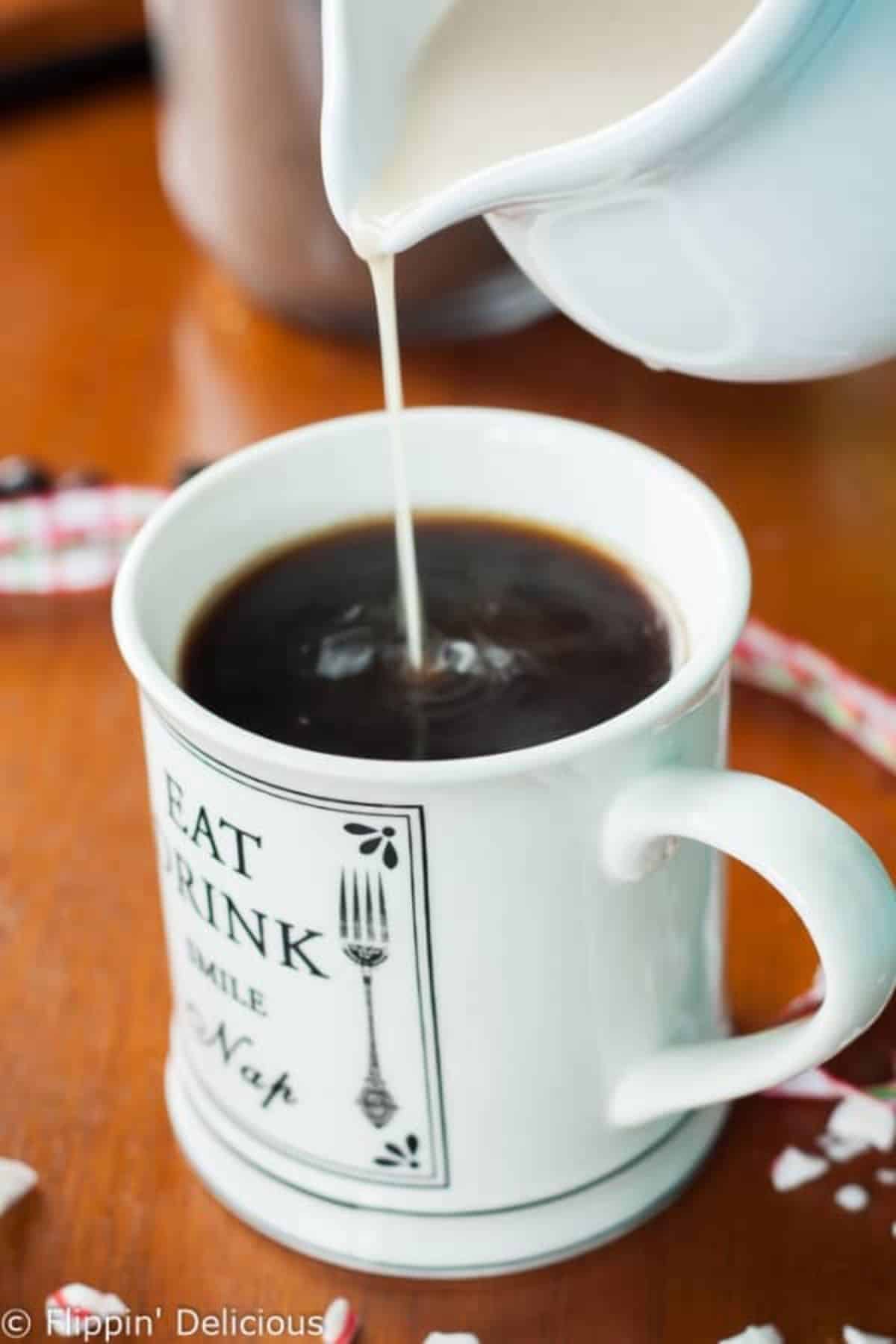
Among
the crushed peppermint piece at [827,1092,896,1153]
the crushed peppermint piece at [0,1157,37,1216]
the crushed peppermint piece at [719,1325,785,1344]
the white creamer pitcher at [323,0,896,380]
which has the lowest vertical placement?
the crushed peppermint piece at [719,1325,785,1344]

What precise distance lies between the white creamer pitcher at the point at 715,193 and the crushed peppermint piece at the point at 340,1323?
26cm

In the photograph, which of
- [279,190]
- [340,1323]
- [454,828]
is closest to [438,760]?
[454,828]

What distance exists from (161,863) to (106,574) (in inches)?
11.1

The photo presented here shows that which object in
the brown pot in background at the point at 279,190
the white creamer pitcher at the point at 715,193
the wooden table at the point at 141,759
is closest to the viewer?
the white creamer pitcher at the point at 715,193

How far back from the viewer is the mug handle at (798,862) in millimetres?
417

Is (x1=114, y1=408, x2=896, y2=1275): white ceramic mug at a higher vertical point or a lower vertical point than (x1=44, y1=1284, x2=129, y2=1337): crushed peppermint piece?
higher

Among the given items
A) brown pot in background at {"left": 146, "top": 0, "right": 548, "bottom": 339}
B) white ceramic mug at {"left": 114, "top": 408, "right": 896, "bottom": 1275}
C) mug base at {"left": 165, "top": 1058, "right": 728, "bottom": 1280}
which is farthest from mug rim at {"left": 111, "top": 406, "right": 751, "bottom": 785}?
Result: brown pot in background at {"left": 146, "top": 0, "right": 548, "bottom": 339}

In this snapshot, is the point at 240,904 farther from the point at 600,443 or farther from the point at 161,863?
the point at 600,443

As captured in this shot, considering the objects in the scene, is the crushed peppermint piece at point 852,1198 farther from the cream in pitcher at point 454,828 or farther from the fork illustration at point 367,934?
the fork illustration at point 367,934

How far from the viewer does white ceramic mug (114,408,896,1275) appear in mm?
427

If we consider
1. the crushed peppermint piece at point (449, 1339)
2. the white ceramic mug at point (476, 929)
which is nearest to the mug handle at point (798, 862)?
the white ceramic mug at point (476, 929)

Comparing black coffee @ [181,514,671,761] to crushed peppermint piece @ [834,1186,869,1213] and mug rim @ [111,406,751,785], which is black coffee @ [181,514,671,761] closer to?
mug rim @ [111,406,751,785]

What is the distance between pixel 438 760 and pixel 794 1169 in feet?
0.55

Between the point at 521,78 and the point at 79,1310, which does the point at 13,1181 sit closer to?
the point at 79,1310
